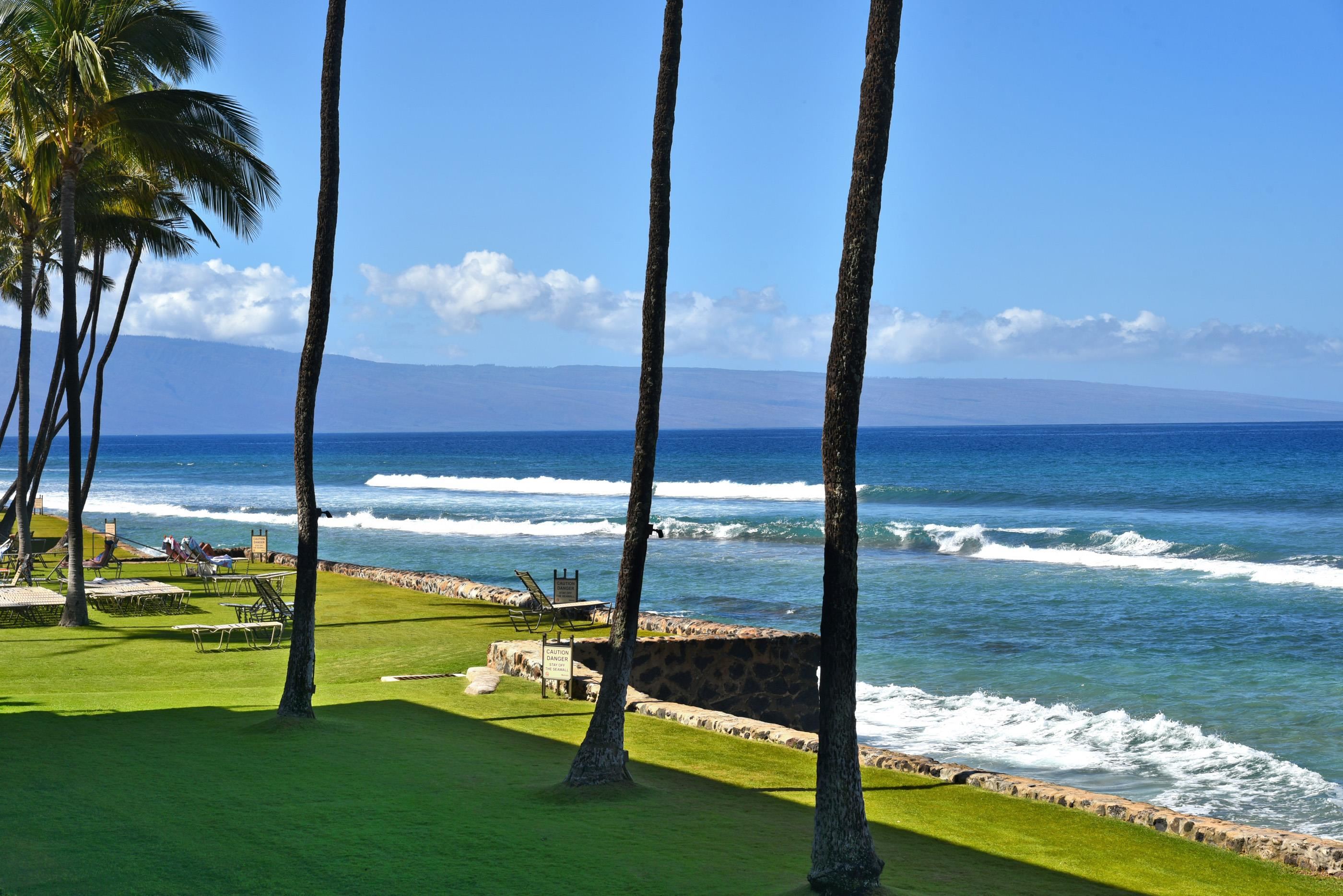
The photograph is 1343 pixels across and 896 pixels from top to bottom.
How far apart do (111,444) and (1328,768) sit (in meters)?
180

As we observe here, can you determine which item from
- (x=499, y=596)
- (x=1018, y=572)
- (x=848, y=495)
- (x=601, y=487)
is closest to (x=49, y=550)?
(x=499, y=596)

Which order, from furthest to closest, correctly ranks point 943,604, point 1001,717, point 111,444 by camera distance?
point 111,444 → point 943,604 → point 1001,717

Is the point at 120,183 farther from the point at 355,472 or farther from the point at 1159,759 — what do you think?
the point at 355,472

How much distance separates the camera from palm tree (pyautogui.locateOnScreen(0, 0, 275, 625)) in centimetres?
1329

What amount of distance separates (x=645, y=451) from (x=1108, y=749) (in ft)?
21.0

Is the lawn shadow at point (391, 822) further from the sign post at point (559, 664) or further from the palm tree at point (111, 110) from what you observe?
the palm tree at point (111, 110)

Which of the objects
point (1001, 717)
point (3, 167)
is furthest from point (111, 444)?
point (1001, 717)

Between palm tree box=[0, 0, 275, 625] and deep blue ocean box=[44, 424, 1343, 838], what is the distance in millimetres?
9673

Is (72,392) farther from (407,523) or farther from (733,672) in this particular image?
(407,523)

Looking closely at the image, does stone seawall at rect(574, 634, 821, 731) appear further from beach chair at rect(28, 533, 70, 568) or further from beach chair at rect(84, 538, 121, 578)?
beach chair at rect(28, 533, 70, 568)

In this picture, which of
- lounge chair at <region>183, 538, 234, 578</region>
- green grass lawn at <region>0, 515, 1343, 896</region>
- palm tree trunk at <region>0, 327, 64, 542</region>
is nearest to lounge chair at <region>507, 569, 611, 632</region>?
green grass lawn at <region>0, 515, 1343, 896</region>

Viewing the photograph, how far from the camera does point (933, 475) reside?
68562 millimetres

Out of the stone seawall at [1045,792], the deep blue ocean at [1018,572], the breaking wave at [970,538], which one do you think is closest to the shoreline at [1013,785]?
the stone seawall at [1045,792]

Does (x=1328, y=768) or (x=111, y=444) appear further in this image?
(x=111, y=444)
